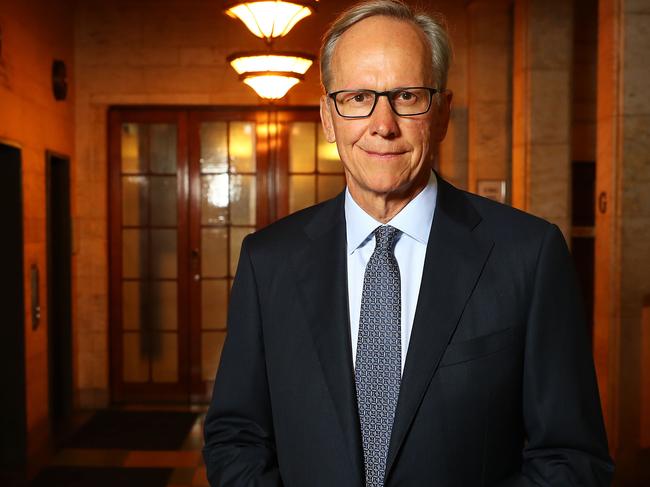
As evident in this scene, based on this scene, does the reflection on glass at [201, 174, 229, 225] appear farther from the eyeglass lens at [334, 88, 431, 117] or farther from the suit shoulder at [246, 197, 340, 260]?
the eyeglass lens at [334, 88, 431, 117]

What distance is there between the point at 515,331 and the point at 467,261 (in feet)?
0.48

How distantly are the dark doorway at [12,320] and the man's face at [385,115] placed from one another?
4610 mm

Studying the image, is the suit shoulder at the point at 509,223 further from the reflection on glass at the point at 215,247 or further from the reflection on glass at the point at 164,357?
the reflection on glass at the point at 164,357

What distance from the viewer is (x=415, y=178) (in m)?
1.48

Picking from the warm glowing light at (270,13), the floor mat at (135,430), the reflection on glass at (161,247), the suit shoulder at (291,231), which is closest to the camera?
the suit shoulder at (291,231)

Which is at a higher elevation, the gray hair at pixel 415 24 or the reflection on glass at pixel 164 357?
the gray hair at pixel 415 24

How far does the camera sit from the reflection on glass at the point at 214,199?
300 inches

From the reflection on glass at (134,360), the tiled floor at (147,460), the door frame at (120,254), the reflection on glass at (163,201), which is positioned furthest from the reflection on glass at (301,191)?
the tiled floor at (147,460)

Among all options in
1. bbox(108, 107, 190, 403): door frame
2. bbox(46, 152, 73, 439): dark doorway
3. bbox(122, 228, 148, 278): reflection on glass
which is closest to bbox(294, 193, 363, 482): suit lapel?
bbox(46, 152, 73, 439): dark doorway

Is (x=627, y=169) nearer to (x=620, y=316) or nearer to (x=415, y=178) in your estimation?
(x=620, y=316)

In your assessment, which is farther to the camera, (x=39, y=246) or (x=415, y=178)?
(x=39, y=246)

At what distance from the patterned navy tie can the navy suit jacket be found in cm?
3

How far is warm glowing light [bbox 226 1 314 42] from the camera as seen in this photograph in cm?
465

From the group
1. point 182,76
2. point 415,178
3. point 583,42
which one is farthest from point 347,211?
point 583,42
